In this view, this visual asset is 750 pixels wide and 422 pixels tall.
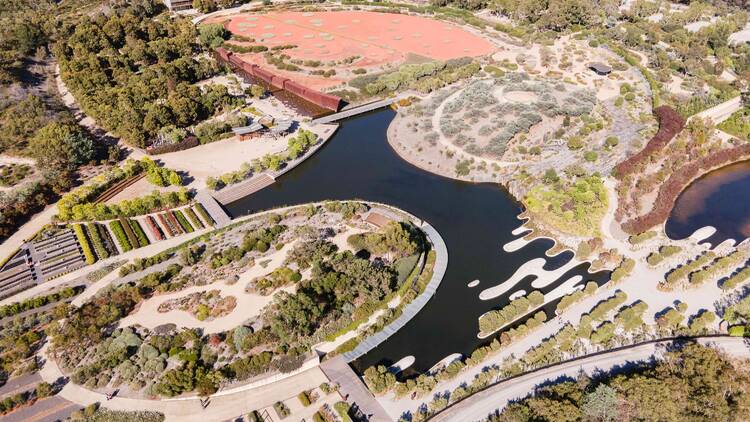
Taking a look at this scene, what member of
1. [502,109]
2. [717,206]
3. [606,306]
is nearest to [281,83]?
[502,109]

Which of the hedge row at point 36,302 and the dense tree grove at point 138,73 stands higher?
the dense tree grove at point 138,73

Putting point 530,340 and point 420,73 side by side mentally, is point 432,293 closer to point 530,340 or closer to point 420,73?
point 530,340

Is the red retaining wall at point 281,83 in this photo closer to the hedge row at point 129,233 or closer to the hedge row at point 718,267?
the hedge row at point 129,233

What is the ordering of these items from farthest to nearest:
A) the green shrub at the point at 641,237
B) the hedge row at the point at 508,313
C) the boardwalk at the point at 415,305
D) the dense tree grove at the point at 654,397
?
the green shrub at the point at 641,237, the hedge row at the point at 508,313, the boardwalk at the point at 415,305, the dense tree grove at the point at 654,397

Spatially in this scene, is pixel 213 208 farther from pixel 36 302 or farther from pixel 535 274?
pixel 535 274

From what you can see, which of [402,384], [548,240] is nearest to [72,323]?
[402,384]

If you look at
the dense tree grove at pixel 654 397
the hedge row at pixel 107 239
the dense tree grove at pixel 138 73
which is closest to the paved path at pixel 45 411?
the hedge row at pixel 107 239

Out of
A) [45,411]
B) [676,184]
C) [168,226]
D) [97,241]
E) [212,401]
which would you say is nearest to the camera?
[45,411]
